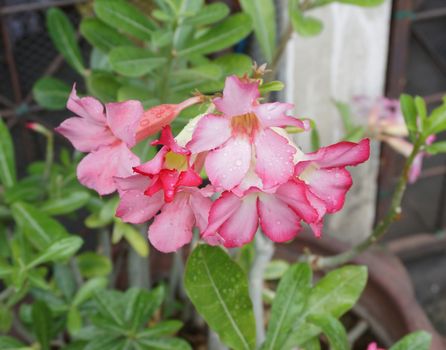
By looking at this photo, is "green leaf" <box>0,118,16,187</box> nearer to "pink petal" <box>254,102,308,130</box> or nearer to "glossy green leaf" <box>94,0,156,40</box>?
"glossy green leaf" <box>94,0,156,40</box>

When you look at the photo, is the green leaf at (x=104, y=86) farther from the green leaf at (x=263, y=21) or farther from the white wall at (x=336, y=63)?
the white wall at (x=336, y=63)

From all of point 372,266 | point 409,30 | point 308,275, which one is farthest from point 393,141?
point 409,30

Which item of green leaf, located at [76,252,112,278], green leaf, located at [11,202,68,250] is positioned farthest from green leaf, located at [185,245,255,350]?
green leaf, located at [76,252,112,278]

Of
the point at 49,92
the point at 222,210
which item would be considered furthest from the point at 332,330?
the point at 49,92

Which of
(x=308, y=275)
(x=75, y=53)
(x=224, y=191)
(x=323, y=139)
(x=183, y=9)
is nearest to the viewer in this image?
(x=224, y=191)

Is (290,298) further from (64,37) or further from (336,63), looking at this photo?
(336,63)

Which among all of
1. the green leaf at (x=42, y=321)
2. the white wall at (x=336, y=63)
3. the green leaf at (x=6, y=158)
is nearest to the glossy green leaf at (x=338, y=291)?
the green leaf at (x=42, y=321)

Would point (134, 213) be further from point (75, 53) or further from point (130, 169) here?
point (75, 53)
